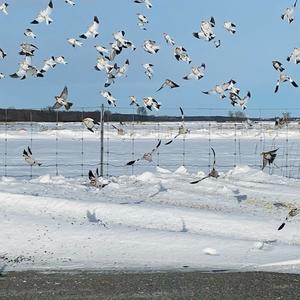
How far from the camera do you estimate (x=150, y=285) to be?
5941mm

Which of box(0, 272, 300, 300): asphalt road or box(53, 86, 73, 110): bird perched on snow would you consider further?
box(53, 86, 73, 110): bird perched on snow

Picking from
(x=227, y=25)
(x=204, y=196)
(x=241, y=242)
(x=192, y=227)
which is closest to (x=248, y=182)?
(x=204, y=196)

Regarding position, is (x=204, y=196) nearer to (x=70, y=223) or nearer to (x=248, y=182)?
(x=248, y=182)

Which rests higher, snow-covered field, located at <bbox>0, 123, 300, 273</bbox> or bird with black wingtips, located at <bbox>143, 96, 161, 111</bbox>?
bird with black wingtips, located at <bbox>143, 96, 161, 111</bbox>

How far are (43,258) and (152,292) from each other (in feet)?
6.71

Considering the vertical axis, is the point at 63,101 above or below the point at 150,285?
above

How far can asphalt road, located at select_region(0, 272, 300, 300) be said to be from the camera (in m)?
5.61

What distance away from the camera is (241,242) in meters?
7.96

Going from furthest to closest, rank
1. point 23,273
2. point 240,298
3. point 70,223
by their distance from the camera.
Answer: point 70,223 → point 23,273 → point 240,298

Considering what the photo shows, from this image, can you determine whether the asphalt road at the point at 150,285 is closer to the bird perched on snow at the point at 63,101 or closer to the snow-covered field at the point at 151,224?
the snow-covered field at the point at 151,224

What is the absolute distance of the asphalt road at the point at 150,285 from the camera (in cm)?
561

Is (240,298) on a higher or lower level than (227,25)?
lower

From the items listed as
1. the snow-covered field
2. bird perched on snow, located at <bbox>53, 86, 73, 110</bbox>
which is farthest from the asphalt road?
bird perched on snow, located at <bbox>53, 86, 73, 110</bbox>

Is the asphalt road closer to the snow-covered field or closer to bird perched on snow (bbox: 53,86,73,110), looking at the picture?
the snow-covered field
